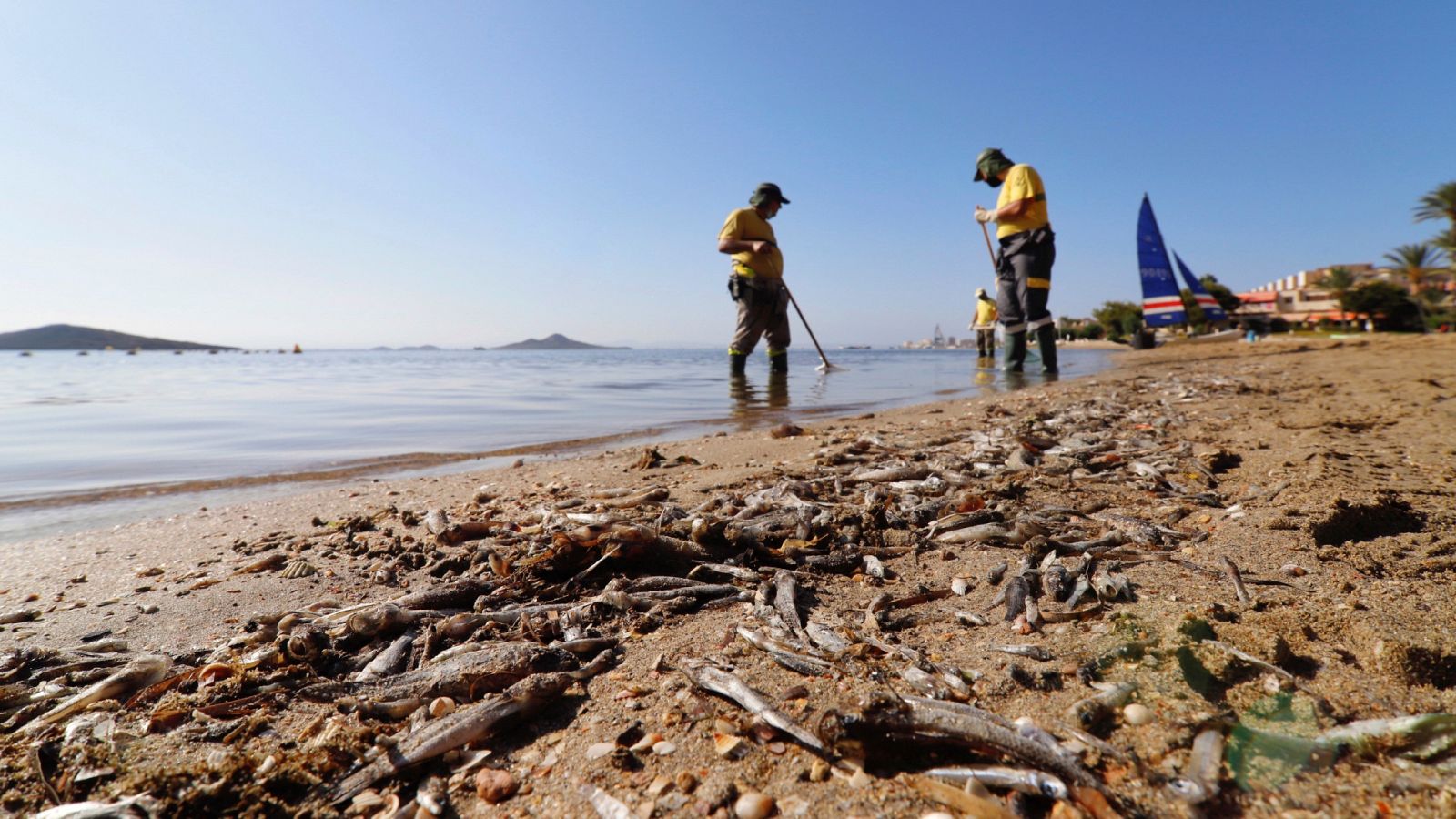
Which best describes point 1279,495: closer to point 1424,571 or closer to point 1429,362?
point 1424,571

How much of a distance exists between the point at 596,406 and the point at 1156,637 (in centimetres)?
779

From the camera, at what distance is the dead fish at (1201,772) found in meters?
0.97

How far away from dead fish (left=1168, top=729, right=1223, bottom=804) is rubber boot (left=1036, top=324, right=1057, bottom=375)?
9970mm

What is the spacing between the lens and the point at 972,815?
978 millimetres

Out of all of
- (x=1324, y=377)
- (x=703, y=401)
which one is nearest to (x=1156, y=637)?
(x=703, y=401)

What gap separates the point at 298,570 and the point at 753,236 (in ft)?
30.3

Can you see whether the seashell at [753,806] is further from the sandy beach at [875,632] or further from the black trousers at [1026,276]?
the black trousers at [1026,276]

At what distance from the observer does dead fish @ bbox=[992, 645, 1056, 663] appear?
141cm

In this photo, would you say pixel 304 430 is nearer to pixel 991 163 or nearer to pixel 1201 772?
pixel 1201 772

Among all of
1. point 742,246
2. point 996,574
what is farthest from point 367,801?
point 742,246

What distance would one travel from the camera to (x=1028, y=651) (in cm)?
144

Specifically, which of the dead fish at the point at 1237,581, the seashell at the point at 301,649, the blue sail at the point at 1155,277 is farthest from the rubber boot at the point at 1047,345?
the blue sail at the point at 1155,277

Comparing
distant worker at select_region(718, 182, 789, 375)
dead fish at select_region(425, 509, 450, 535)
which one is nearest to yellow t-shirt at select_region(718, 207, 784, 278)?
distant worker at select_region(718, 182, 789, 375)

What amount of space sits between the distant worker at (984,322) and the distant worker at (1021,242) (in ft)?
37.4
